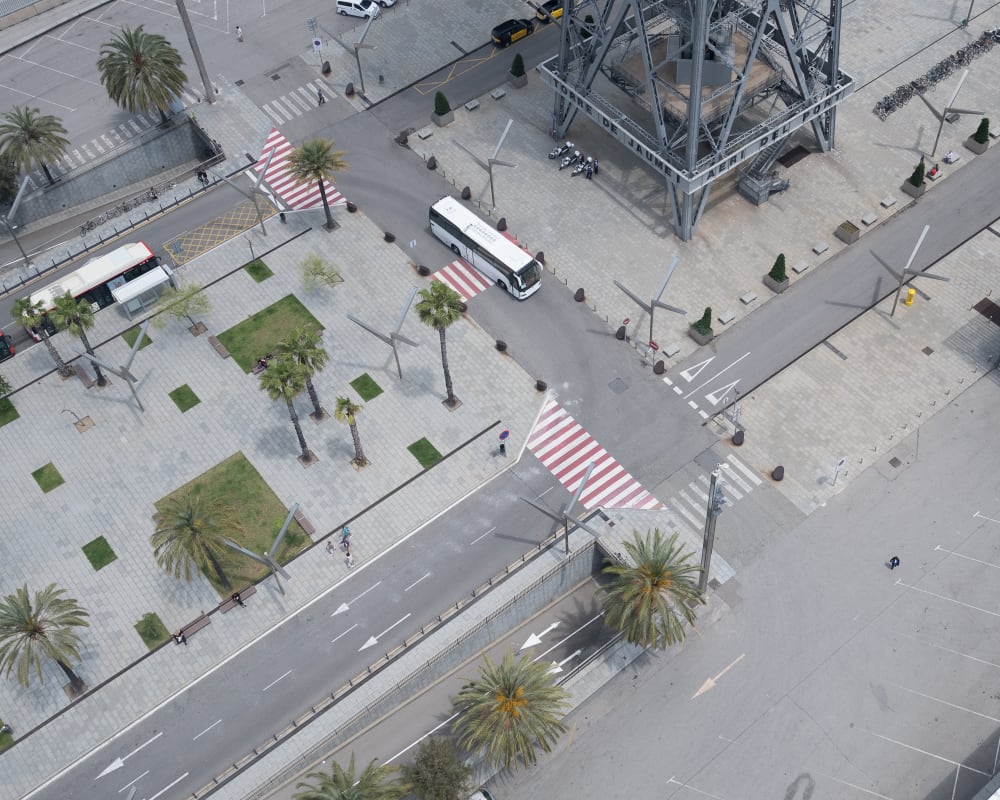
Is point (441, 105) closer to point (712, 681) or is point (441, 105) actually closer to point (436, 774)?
point (712, 681)

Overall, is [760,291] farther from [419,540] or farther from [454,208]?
[419,540]

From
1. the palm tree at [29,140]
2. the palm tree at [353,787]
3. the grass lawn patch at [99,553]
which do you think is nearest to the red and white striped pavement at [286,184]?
the palm tree at [29,140]

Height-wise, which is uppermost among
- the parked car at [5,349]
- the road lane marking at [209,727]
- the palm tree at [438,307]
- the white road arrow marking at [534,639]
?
the parked car at [5,349]

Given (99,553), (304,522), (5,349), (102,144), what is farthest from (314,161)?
(99,553)

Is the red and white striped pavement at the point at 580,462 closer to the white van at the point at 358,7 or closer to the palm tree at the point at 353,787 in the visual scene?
the palm tree at the point at 353,787

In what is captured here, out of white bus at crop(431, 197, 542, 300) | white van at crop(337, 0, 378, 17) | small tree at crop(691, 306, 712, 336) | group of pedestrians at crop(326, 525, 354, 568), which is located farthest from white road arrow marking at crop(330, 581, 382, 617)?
white van at crop(337, 0, 378, 17)

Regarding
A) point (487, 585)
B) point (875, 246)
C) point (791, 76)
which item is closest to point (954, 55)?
point (791, 76)
